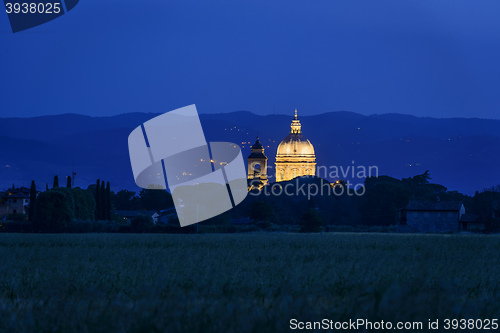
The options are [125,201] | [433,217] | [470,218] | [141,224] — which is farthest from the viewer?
[125,201]

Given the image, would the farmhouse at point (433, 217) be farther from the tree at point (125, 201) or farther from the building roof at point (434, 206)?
the tree at point (125, 201)

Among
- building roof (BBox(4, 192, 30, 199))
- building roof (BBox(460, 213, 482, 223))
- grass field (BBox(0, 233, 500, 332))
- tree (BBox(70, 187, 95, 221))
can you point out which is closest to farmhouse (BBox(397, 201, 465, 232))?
building roof (BBox(460, 213, 482, 223))

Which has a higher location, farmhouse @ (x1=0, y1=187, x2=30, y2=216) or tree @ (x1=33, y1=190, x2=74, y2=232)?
farmhouse @ (x1=0, y1=187, x2=30, y2=216)

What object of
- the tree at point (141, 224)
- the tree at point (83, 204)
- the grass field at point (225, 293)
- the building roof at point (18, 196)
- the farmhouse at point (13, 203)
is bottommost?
the grass field at point (225, 293)

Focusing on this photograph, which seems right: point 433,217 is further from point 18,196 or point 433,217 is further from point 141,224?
point 18,196

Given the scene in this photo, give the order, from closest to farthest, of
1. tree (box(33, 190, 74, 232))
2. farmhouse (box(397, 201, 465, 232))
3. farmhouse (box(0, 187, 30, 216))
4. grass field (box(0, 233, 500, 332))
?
grass field (box(0, 233, 500, 332)), tree (box(33, 190, 74, 232)), farmhouse (box(397, 201, 465, 232)), farmhouse (box(0, 187, 30, 216))

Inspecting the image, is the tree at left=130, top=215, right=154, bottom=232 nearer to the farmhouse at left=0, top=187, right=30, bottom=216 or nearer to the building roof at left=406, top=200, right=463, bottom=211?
the building roof at left=406, top=200, right=463, bottom=211

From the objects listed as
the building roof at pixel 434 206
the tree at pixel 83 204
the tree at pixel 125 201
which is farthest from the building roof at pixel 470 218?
the tree at pixel 125 201

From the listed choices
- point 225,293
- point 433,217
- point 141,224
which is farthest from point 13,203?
point 225,293

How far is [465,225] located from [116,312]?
96.3 meters

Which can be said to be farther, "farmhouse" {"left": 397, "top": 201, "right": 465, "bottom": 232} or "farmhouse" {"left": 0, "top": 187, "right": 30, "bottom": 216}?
"farmhouse" {"left": 0, "top": 187, "right": 30, "bottom": 216}

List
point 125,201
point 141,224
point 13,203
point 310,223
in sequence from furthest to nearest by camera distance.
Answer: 1. point 125,201
2. point 13,203
3. point 310,223
4. point 141,224

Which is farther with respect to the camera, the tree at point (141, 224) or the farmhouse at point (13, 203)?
the farmhouse at point (13, 203)

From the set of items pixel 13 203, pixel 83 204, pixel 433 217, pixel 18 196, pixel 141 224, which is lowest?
pixel 141 224
